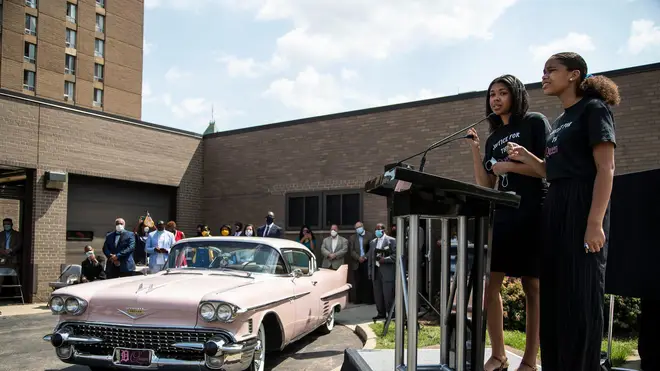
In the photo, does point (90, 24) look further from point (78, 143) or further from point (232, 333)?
point (232, 333)

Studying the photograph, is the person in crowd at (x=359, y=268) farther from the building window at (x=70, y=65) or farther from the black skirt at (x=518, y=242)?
the building window at (x=70, y=65)

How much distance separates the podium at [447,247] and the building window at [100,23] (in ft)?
161

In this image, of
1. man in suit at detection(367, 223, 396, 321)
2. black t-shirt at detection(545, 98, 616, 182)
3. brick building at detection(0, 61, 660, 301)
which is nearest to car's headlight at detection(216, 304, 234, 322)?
black t-shirt at detection(545, 98, 616, 182)

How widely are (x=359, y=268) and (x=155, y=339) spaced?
27.3ft

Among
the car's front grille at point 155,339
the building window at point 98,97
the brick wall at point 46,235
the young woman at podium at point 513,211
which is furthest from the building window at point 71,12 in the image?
the young woman at podium at point 513,211

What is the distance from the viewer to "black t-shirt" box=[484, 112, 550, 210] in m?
2.96

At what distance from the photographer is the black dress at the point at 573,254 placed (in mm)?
2416

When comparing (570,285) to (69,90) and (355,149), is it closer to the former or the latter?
(355,149)

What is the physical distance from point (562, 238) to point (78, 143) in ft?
45.6

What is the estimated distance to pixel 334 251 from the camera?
1220 cm

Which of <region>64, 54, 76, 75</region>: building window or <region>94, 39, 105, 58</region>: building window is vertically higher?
<region>94, 39, 105, 58</region>: building window

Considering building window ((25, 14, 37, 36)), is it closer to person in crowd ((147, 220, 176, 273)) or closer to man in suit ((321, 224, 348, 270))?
person in crowd ((147, 220, 176, 273))

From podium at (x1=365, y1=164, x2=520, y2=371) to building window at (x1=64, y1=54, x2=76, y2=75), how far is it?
4810cm

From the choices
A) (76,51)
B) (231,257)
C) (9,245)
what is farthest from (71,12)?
(231,257)
